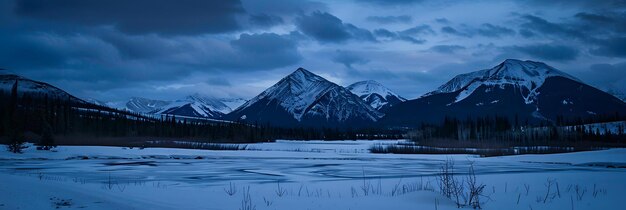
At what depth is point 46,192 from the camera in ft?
43.5

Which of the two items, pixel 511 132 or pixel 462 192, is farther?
pixel 511 132

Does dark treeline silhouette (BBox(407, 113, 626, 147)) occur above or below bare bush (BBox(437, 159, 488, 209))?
above

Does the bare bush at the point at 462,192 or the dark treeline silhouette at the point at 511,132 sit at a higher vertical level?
the dark treeline silhouette at the point at 511,132

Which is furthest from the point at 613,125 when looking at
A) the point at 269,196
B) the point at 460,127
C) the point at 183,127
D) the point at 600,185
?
the point at 269,196

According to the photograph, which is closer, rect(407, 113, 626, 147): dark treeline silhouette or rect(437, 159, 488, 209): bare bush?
rect(437, 159, 488, 209): bare bush

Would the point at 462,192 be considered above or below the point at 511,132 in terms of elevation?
below

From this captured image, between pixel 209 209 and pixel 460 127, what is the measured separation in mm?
139100

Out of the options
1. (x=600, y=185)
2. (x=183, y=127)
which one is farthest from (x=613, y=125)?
(x=600, y=185)

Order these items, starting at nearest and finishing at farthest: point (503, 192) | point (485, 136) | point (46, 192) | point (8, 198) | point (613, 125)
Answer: point (8, 198) → point (46, 192) → point (503, 192) → point (485, 136) → point (613, 125)

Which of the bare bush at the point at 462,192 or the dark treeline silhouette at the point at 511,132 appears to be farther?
the dark treeline silhouette at the point at 511,132

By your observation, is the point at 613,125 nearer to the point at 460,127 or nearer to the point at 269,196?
the point at 460,127

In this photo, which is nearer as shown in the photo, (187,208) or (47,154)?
(187,208)

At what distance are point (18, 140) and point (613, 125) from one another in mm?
147319

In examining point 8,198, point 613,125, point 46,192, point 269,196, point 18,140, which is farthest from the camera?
point 613,125
